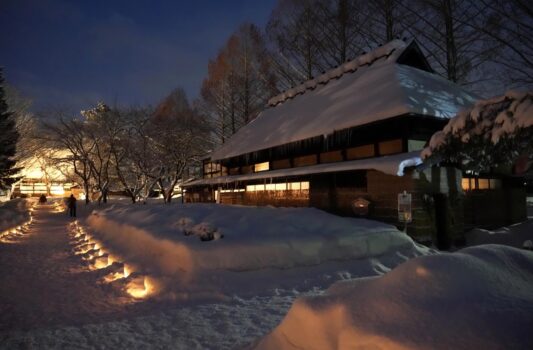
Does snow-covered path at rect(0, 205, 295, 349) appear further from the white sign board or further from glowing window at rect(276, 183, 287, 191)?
glowing window at rect(276, 183, 287, 191)

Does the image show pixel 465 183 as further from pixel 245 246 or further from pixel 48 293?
pixel 48 293

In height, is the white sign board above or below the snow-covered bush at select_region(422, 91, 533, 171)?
below

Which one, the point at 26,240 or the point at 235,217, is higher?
the point at 235,217

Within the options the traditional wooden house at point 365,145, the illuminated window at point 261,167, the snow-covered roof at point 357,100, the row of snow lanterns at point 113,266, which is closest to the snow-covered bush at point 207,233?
the row of snow lanterns at point 113,266

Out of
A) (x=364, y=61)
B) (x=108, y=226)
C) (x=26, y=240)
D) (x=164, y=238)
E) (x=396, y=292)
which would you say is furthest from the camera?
(x=364, y=61)

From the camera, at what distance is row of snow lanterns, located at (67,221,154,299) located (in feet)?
22.1

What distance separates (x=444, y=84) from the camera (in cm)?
1480

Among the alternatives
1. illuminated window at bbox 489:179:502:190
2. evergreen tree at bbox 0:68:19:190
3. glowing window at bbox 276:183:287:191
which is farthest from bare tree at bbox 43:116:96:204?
illuminated window at bbox 489:179:502:190

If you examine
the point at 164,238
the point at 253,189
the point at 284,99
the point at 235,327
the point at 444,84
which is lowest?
the point at 235,327

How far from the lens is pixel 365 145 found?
1300 centimetres

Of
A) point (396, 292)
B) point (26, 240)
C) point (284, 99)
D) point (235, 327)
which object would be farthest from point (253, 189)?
point (396, 292)

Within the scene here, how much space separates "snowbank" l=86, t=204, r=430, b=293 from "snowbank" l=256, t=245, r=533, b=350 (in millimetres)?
3940

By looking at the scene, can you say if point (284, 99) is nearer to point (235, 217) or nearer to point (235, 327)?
point (235, 217)

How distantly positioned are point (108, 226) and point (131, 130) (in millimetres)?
18002
